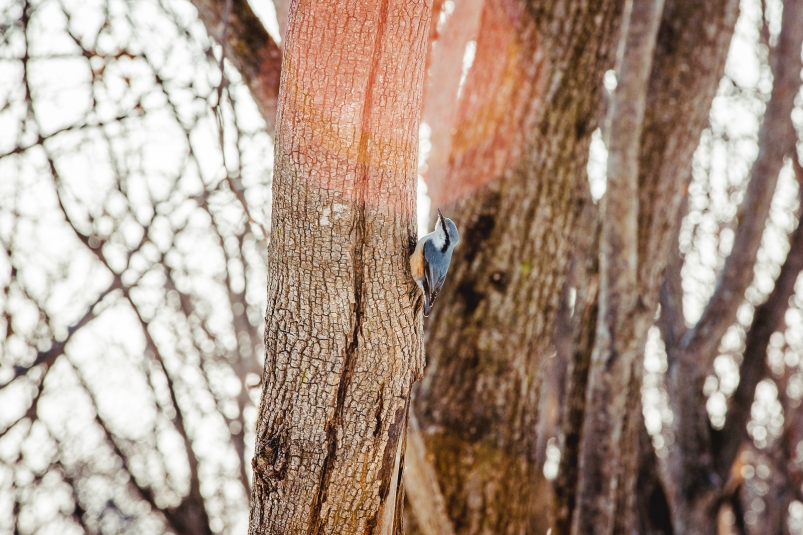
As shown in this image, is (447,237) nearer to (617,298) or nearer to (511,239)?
(511,239)

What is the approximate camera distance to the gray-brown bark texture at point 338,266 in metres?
1.55

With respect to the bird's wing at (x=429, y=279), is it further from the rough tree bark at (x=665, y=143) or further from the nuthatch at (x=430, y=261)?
the rough tree bark at (x=665, y=143)

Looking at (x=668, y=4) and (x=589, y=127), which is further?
(x=668, y=4)

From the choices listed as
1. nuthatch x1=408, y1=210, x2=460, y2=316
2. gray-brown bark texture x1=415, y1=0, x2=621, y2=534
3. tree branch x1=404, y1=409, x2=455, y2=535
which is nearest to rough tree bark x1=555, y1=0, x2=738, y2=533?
gray-brown bark texture x1=415, y1=0, x2=621, y2=534

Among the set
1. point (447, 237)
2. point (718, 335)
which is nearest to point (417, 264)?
point (447, 237)

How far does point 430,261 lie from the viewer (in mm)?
1895

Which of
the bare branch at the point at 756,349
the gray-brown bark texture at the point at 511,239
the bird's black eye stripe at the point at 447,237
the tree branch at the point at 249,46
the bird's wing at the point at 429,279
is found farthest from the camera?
the bare branch at the point at 756,349

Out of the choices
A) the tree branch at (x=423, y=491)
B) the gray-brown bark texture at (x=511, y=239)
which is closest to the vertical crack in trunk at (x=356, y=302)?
the tree branch at (x=423, y=491)

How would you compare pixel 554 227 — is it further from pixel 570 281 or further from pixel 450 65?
pixel 570 281

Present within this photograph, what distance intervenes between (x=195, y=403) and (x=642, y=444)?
3.92 metres

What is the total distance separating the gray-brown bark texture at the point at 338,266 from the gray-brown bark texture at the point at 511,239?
131 cm

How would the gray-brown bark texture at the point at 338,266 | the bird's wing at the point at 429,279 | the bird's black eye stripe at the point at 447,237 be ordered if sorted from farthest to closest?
the bird's black eye stripe at the point at 447,237
the bird's wing at the point at 429,279
the gray-brown bark texture at the point at 338,266


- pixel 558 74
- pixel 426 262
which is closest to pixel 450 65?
pixel 558 74

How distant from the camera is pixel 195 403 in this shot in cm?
620
